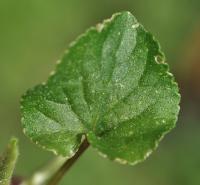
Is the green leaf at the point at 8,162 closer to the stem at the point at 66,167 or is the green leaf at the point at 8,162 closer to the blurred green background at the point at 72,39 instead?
the stem at the point at 66,167

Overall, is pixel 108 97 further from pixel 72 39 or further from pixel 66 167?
pixel 72 39

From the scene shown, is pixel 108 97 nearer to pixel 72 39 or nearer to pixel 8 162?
pixel 8 162

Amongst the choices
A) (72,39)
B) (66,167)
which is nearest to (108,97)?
(66,167)

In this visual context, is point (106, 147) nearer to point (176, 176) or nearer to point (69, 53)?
point (69, 53)

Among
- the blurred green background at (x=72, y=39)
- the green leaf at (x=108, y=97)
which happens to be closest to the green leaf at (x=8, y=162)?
the green leaf at (x=108, y=97)

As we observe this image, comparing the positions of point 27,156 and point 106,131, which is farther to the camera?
point 27,156

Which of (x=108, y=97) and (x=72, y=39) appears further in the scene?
(x=72, y=39)

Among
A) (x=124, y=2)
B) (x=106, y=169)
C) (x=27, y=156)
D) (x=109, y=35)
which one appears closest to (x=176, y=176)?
(x=106, y=169)

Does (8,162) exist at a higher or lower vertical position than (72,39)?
higher
